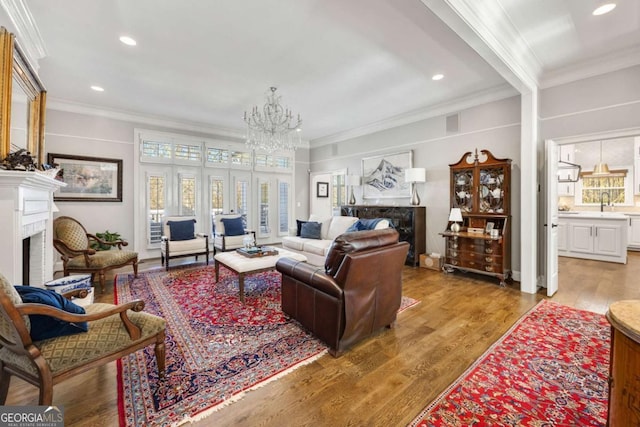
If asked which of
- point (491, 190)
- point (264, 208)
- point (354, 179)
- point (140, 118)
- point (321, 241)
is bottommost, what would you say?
point (321, 241)

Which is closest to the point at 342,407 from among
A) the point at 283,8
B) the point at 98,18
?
the point at 283,8

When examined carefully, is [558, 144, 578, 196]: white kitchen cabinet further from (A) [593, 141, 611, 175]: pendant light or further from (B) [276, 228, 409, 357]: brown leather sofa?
(B) [276, 228, 409, 357]: brown leather sofa

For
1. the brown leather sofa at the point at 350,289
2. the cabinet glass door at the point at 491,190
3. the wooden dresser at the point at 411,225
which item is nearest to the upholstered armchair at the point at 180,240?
the brown leather sofa at the point at 350,289

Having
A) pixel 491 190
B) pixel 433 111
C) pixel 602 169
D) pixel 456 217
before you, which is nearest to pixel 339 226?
pixel 456 217

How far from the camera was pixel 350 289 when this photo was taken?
7.25 feet

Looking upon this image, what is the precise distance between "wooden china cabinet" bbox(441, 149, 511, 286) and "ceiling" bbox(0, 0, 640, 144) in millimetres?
1209


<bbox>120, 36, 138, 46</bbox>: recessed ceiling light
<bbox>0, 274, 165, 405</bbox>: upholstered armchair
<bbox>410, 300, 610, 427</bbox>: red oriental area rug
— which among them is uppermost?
<bbox>120, 36, 138, 46</bbox>: recessed ceiling light

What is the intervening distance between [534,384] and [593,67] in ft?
13.0

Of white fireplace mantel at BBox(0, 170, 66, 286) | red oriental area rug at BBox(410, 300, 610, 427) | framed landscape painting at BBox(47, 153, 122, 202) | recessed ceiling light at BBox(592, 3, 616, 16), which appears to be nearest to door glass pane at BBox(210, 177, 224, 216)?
framed landscape painting at BBox(47, 153, 122, 202)

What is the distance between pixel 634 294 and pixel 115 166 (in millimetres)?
8802

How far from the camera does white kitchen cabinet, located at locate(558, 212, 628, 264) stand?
5.54 m

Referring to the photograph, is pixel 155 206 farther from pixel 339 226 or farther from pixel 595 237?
pixel 595 237

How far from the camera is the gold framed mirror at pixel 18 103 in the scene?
2.32 m

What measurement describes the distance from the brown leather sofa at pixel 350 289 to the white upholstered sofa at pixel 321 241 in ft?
6.74
